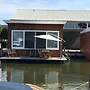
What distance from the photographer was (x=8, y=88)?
15.0 ft

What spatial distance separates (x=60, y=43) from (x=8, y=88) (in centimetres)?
1842

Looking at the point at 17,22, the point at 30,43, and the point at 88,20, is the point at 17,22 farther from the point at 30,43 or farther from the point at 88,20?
the point at 88,20

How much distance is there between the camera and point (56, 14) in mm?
38875

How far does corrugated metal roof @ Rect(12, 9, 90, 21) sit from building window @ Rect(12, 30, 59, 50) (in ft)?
41.4

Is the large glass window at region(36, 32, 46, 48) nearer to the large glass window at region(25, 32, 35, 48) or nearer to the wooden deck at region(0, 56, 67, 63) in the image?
the large glass window at region(25, 32, 35, 48)

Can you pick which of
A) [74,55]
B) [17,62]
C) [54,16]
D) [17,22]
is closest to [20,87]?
[17,62]

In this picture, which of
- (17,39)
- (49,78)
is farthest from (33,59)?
(49,78)

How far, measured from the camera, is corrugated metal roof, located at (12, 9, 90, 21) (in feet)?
119

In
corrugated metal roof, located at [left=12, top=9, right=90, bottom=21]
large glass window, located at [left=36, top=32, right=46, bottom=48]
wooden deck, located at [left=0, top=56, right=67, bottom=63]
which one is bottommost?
wooden deck, located at [left=0, top=56, right=67, bottom=63]

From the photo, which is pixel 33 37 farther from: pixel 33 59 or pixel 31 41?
pixel 33 59

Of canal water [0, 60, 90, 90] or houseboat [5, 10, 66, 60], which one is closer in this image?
canal water [0, 60, 90, 90]

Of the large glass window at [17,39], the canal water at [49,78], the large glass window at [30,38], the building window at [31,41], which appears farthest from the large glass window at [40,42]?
the canal water at [49,78]

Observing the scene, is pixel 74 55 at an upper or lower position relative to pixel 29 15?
lower

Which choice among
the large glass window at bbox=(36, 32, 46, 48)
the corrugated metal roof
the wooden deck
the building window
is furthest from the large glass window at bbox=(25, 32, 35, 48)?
the corrugated metal roof
